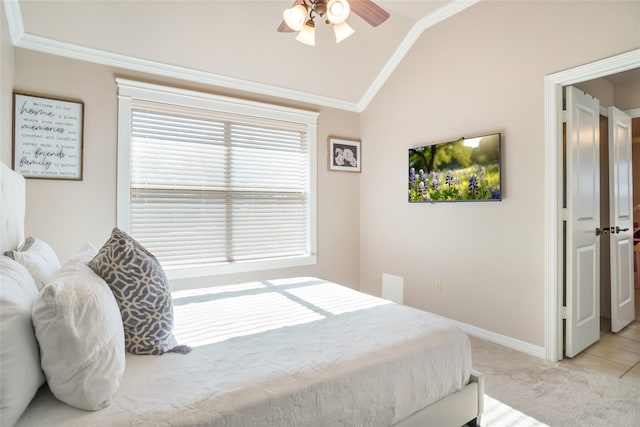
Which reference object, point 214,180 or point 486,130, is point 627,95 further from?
point 214,180

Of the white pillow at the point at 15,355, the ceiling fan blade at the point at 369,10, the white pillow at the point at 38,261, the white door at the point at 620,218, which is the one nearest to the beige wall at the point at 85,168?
the white pillow at the point at 38,261

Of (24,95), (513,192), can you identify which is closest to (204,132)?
(24,95)

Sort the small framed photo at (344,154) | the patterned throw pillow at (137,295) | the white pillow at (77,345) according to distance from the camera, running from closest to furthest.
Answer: the white pillow at (77,345), the patterned throw pillow at (137,295), the small framed photo at (344,154)

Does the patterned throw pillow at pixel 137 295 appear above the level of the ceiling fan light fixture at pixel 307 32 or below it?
below

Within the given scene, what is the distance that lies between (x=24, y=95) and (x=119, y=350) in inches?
99.1

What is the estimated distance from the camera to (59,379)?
1.01 m

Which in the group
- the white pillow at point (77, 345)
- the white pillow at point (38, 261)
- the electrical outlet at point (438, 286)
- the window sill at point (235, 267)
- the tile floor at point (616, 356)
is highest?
the white pillow at point (38, 261)

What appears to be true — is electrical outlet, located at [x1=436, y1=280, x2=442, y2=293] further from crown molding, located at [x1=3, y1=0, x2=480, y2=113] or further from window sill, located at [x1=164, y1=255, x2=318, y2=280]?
crown molding, located at [x1=3, y1=0, x2=480, y2=113]

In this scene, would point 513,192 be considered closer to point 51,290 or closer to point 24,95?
point 51,290

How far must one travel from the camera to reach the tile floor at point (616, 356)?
2.50 metres

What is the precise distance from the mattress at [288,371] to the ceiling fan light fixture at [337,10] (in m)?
1.73

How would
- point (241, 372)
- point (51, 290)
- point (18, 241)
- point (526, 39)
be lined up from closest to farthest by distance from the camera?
point (51, 290)
point (241, 372)
point (18, 241)
point (526, 39)

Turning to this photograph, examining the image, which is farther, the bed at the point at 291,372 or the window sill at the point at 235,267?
the window sill at the point at 235,267

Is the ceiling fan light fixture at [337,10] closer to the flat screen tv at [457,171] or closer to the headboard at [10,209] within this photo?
the flat screen tv at [457,171]
